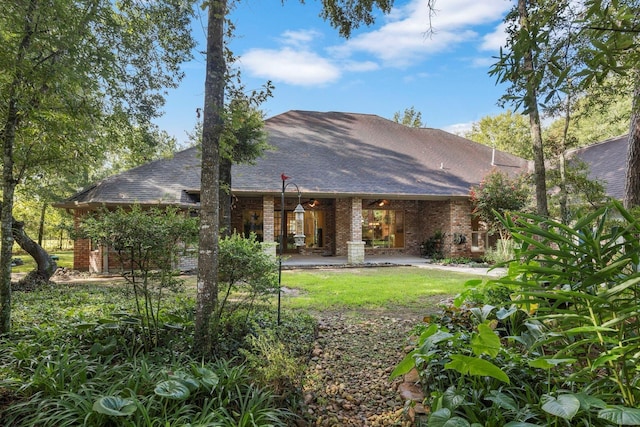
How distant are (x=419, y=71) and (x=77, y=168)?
38.4ft

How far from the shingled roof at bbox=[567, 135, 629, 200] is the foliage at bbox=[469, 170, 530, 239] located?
2.17 meters

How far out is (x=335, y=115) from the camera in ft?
58.7

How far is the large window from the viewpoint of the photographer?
15773mm

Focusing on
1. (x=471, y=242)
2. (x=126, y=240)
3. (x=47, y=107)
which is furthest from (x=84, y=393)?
(x=471, y=242)

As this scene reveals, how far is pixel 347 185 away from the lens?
12.9m

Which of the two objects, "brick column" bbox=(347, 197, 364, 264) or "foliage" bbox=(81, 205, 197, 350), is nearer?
"foliage" bbox=(81, 205, 197, 350)

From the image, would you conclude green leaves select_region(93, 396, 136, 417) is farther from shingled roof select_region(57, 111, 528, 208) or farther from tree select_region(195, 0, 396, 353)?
shingled roof select_region(57, 111, 528, 208)

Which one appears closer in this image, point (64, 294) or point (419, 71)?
point (64, 294)

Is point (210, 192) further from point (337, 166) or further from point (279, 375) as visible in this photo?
point (337, 166)

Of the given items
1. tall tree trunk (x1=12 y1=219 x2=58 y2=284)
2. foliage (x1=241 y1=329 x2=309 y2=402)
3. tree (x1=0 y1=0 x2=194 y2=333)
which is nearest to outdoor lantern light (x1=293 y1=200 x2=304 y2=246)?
foliage (x1=241 y1=329 x2=309 y2=402)

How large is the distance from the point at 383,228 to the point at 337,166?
3925mm

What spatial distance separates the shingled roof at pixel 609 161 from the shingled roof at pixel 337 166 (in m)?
2.56

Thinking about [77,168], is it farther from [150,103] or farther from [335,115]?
[335,115]

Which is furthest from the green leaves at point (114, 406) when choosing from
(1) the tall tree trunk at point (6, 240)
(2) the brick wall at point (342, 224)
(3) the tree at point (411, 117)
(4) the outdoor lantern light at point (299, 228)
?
(3) the tree at point (411, 117)
